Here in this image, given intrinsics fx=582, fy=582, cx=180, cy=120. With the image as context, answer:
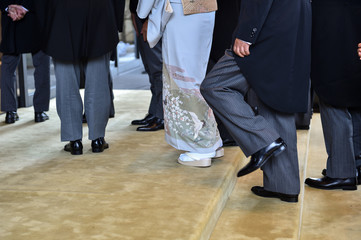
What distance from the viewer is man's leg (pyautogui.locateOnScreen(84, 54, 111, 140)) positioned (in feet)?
10.5

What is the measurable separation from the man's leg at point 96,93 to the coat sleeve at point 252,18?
108 centimetres

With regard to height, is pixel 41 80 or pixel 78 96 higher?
pixel 78 96

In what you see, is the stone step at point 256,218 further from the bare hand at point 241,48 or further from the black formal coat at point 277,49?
the bare hand at point 241,48

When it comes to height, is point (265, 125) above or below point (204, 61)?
below

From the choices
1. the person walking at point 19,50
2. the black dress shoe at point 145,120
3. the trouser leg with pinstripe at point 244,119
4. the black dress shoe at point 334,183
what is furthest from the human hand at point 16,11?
the black dress shoe at point 334,183

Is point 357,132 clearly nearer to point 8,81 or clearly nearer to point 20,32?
point 20,32

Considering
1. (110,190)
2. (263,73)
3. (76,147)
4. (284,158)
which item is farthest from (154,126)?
(263,73)

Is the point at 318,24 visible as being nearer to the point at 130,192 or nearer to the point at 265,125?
the point at 265,125

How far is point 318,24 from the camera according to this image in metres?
2.67

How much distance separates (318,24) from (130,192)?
114cm

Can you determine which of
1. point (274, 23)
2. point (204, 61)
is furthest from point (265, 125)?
point (204, 61)

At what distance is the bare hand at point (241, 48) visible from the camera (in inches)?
93.8

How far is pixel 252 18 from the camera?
2.35 m

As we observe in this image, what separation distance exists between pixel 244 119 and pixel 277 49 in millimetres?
323
